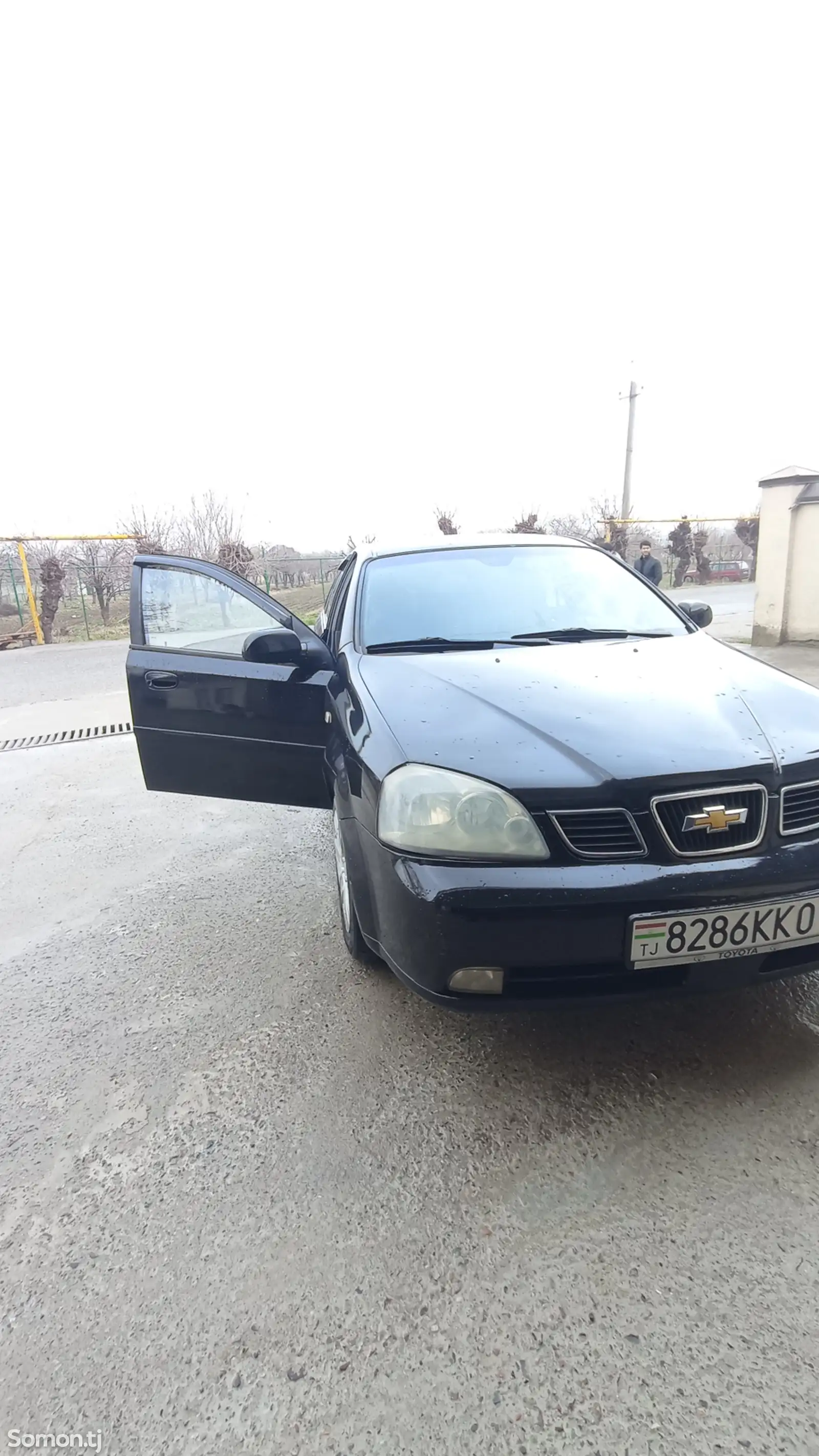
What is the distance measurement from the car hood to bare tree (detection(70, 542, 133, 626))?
19220 mm

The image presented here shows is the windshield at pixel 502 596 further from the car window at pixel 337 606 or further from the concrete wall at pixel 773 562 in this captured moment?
the concrete wall at pixel 773 562

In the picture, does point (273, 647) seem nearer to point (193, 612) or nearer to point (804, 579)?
point (193, 612)

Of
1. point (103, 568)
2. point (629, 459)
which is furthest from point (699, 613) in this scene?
point (629, 459)

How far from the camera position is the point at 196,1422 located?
1.22 m

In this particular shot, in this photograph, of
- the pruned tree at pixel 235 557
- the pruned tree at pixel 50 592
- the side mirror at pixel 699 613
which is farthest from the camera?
the pruned tree at pixel 235 557

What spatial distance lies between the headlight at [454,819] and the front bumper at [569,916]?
1.6 inches

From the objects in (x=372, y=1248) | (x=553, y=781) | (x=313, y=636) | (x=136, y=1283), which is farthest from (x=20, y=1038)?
(x=553, y=781)

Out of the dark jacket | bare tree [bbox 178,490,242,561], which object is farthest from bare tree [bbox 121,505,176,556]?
the dark jacket

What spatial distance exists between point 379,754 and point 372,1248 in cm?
108

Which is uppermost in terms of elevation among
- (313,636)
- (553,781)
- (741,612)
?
(313,636)

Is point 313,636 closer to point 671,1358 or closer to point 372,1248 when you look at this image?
point 372,1248

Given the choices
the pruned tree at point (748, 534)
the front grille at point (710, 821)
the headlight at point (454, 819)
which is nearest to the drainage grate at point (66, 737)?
the headlight at point (454, 819)

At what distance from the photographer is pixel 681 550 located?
95.1ft

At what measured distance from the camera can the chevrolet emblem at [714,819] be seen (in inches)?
66.6
